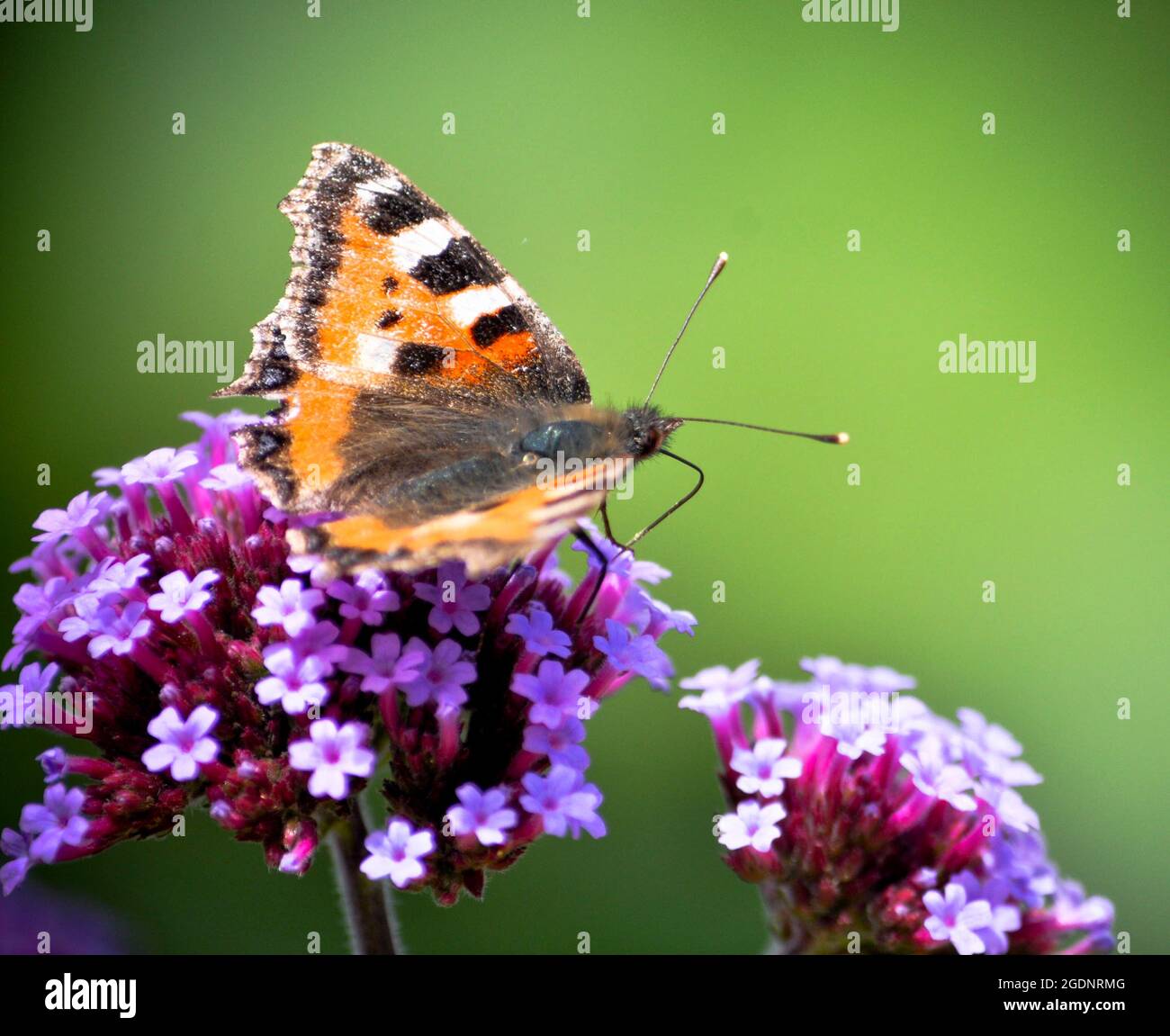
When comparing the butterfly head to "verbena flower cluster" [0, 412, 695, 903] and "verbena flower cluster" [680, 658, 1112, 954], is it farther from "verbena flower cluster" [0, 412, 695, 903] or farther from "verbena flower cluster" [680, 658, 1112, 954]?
"verbena flower cluster" [680, 658, 1112, 954]

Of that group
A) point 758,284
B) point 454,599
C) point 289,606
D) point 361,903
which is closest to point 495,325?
point 454,599

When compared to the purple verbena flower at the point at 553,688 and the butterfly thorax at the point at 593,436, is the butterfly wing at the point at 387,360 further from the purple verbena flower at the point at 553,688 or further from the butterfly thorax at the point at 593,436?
the purple verbena flower at the point at 553,688

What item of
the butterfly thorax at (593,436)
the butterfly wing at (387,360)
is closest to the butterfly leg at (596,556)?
the butterfly wing at (387,360)

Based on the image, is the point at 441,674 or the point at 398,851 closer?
the point at 398,851

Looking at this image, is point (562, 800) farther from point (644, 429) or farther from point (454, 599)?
point (644, 429)
